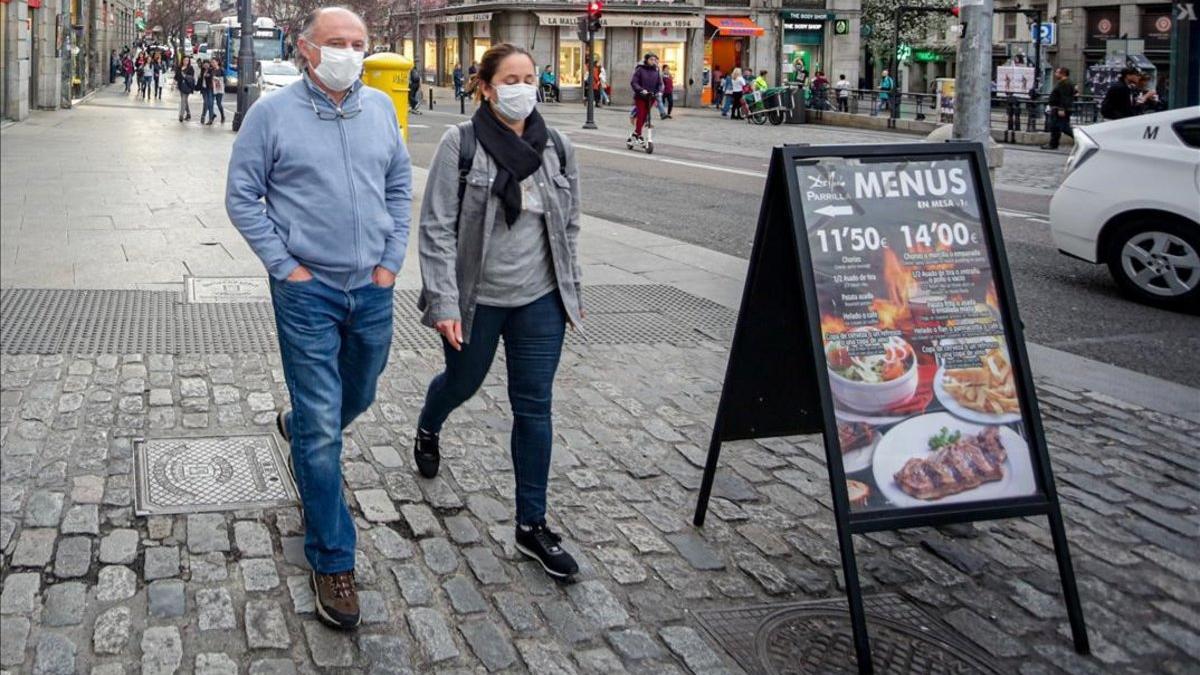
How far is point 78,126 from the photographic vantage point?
27250 mm

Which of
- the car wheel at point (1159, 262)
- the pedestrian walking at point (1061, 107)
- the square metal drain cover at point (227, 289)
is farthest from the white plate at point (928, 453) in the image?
the pedestrian walking at point (1061, 107)

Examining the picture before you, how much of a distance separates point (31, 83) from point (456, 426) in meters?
31.1

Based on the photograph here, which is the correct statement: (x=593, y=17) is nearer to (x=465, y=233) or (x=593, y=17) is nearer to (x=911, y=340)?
(x=465, y=233)

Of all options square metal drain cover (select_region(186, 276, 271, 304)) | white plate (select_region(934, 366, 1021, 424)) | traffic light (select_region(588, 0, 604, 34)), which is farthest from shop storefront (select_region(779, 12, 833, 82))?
white plate (select_region(934, 366, 1021, 424))

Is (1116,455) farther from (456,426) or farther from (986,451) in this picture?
(456,426)

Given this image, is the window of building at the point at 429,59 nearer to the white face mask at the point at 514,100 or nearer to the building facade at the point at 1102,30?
the building facade at the point at 1102,30

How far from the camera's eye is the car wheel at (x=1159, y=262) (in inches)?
379

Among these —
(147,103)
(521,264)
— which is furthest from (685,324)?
(147,103)

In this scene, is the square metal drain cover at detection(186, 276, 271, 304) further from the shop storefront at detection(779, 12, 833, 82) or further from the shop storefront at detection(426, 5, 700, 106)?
the shop storefront at detection(779, 12, 833, 82)

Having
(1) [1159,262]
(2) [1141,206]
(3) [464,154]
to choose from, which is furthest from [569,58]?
(3) [464,154]

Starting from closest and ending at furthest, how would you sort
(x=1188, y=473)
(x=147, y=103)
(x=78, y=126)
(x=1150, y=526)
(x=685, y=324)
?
1. (x=1150, y=526)
2. (x=1188, y=473)
3. (x=685, y=324)
4. (x=78, y=126)
5. (x=147, y=103)

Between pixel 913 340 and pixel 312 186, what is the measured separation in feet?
6.39

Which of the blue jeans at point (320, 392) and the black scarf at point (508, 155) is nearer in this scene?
the blue jeans at point (320, 392)

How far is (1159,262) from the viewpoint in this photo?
981 cm
